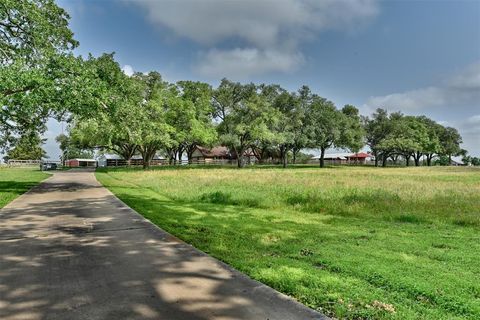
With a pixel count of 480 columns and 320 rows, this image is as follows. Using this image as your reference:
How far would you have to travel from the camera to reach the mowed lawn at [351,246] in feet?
14.6

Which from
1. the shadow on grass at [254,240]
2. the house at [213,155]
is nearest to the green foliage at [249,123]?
the house at [213,155]

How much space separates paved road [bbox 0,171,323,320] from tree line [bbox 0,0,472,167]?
865cm

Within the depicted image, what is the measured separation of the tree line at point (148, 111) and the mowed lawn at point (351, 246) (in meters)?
6.07

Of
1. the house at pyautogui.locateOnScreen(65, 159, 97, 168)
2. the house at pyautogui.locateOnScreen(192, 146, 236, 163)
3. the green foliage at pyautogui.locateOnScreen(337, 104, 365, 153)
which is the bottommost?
the house at pyautogui.locateOnScreen(65, 159, 97, 168)

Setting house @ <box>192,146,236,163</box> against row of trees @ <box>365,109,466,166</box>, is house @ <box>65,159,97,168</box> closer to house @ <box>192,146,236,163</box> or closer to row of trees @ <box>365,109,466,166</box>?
house @ <box>192,146,236,163</box>

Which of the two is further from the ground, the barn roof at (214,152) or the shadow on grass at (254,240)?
the barn roof at (214,152)

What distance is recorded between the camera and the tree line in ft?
51.5

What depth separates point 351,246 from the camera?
7.05 meters

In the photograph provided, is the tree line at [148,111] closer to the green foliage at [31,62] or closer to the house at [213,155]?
the green foliage at [31,62]

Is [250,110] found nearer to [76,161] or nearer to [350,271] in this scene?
[350,271]

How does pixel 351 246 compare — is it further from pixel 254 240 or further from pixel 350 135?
pixel 350 135

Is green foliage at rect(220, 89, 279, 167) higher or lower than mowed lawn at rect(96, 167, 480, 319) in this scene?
higher

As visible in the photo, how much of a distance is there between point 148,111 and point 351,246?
30.8m

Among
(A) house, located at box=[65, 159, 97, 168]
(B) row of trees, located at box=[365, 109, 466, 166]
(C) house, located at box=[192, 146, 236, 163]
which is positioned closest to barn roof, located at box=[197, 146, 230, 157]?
(C) house, located at box=[192, 146, 236, 163]
